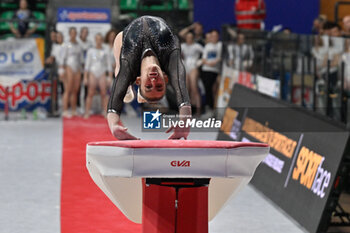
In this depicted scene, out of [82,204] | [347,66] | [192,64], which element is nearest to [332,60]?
[347,66]

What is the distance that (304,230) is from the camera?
6543mm

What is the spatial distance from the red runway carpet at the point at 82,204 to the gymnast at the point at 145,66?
2386mm

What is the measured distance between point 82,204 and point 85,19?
7783mm

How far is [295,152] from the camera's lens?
23.6 ft

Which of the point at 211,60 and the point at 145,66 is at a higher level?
the point at 145,66

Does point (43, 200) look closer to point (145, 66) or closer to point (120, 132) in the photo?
point (120, 132)

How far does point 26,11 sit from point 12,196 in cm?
774

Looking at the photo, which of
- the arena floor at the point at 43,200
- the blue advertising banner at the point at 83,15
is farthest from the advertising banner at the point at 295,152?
the blue advertising banner at the point at 83,15

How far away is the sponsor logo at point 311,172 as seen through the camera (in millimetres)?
6198

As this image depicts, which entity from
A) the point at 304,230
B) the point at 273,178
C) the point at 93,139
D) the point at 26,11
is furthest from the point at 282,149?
the point at 26,11

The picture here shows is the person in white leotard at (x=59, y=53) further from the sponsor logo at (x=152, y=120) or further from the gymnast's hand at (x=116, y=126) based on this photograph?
the sponsor logo at (x=152, y=120)

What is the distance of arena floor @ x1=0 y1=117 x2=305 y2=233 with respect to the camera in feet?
21.9

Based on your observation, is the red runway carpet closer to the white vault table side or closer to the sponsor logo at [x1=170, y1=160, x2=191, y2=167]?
the white vault table side

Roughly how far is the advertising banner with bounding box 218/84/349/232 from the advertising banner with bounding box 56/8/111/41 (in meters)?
5.82
